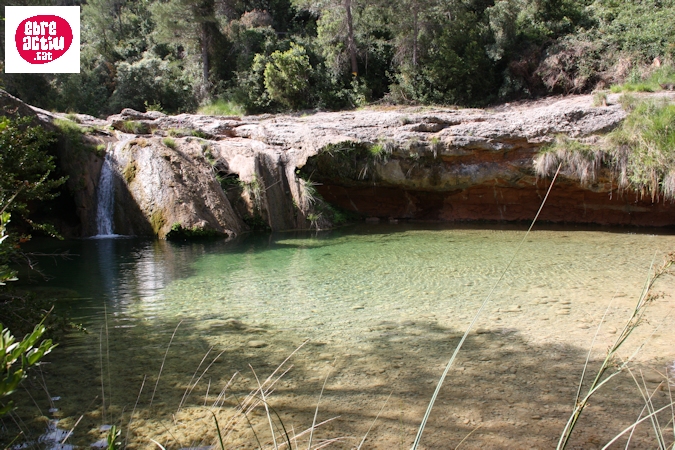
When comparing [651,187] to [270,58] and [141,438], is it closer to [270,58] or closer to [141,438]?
[141,438]

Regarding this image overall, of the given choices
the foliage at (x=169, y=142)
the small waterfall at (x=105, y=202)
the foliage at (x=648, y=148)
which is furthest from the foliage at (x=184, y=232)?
the foliage at (x=648, y=148)

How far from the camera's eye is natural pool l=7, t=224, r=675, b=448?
281 cm

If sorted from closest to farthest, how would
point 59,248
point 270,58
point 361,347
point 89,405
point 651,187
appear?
1. point 89,405
2. point 361,347
3. point 59,248
4. point 651,187
5. point 270,58

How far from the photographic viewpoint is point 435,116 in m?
12.9

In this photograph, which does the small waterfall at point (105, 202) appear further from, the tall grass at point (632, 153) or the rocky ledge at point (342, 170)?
the tall grass at point (632, 153)

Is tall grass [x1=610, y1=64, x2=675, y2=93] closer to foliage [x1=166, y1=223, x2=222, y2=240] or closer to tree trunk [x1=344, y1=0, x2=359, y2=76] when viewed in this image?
tree trunk [x1=344, y1=0, x2=359, y2=76]

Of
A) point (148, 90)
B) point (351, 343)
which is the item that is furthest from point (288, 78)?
point (351, 343)

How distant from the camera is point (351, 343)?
418 centimetres

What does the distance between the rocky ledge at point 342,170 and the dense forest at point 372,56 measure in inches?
197

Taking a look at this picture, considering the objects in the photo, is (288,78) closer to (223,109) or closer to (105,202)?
(223,109)

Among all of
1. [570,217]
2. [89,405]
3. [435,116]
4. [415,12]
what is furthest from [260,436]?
[415,12]

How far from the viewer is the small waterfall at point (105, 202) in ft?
37.1

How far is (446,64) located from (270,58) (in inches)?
282

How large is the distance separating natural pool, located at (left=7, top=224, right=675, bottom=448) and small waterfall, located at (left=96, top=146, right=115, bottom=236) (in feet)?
10.1
